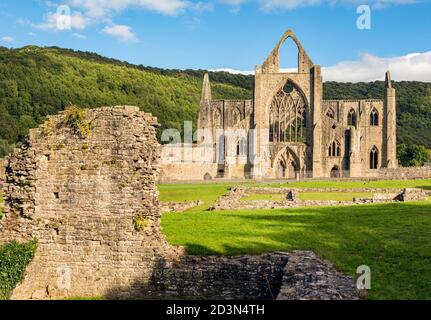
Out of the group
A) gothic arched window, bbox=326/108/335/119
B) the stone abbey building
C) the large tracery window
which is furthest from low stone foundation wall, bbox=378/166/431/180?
gothic arched window, bbox=326/108/335/119

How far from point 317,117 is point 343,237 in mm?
54093

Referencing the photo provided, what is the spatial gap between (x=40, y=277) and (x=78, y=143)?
3842 millimetres

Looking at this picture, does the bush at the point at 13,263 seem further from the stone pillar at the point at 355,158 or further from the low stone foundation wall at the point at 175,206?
the stone pillar at the point at 355,158

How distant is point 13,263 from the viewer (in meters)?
14.3

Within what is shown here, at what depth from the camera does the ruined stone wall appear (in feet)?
47.6

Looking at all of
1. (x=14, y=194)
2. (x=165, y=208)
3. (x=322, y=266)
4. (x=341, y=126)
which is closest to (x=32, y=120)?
(x=341, y=126)

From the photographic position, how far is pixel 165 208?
94.8 ft

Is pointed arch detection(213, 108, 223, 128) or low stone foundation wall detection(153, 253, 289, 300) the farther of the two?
pointed arch detection(213, 108, 223, 128)

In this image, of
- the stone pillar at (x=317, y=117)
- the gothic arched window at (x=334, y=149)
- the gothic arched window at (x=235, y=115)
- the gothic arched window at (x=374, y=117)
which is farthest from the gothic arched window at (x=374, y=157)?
the gothic arched window at (x=235, y=115)

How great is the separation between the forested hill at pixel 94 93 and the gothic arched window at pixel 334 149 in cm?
4563

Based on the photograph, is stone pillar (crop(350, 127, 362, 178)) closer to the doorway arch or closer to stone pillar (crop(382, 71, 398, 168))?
the doorway arch

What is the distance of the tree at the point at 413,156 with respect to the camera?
322 feet

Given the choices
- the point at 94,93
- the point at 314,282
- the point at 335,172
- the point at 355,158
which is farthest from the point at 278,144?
the point at 314,282

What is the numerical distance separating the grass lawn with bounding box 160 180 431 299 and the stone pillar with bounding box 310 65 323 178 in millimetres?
44600
